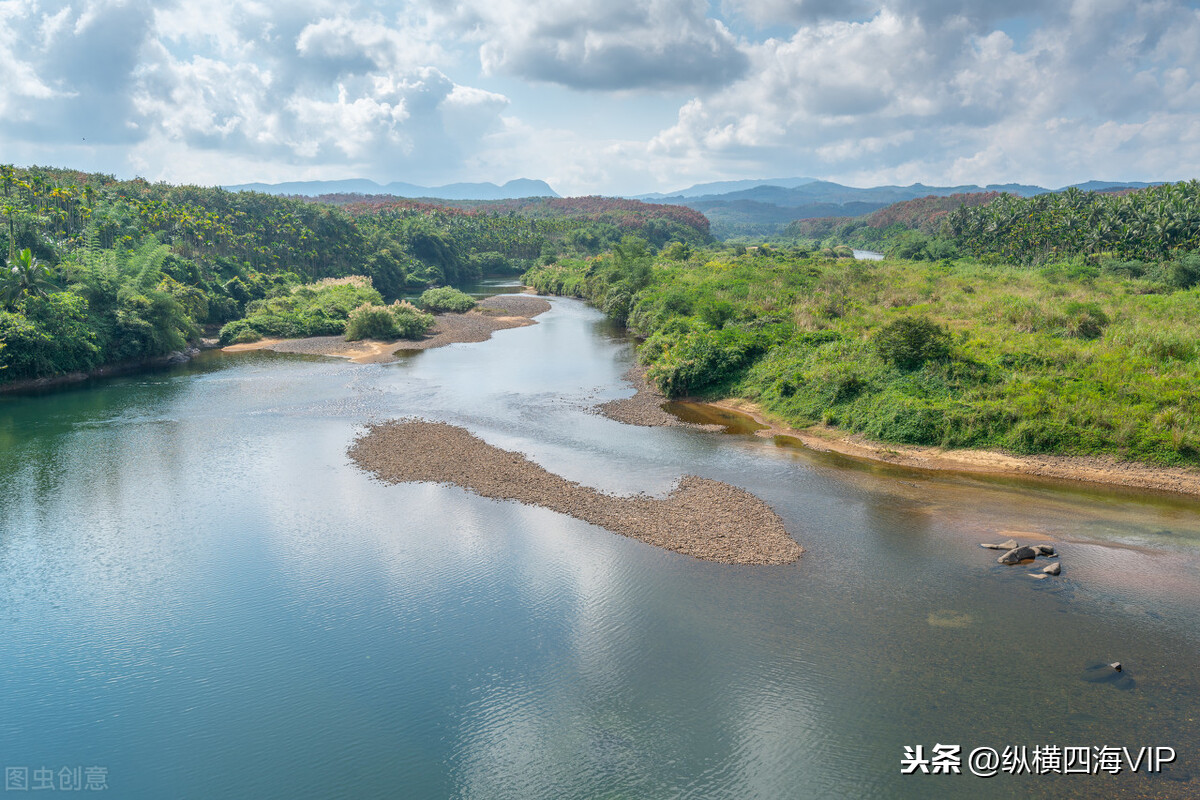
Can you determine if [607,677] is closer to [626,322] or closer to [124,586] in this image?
[124,586]

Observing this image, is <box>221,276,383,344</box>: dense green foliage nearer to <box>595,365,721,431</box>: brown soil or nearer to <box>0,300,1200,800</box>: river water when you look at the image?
<box>0,300,1200,800</box>: river water

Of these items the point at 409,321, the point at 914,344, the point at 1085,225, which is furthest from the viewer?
the point at 1085,225

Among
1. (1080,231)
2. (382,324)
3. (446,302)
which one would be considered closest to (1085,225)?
(1080,231)

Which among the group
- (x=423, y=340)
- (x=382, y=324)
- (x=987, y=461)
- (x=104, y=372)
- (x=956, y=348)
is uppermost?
(x=956, y=348)

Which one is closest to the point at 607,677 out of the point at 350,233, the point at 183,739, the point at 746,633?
the point at 746,633

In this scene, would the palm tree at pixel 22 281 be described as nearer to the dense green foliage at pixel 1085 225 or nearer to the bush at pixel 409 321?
the bush at pixel 409 321

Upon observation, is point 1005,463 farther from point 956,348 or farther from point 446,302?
point 446,302
